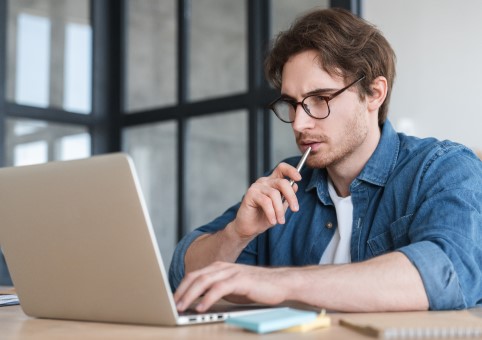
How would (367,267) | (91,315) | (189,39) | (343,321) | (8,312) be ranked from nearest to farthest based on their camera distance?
(343,321)
(91,315)
(367,267)
(8,312)
(189,39)

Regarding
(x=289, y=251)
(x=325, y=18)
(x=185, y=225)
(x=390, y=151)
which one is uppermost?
(x=325, y=18)

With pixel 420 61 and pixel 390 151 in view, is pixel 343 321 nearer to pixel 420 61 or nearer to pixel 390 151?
pixel 390 151

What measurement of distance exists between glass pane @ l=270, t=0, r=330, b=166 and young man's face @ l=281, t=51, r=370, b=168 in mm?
1699

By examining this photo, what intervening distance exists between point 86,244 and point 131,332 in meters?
0.16

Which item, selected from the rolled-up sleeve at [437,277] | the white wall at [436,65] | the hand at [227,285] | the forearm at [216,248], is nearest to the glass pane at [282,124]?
the white wall at [436,65]

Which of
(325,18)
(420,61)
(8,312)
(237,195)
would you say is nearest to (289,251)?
(325,18)

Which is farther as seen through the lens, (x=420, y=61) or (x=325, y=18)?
(x=420, y=61)

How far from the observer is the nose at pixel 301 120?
1742 millimetres

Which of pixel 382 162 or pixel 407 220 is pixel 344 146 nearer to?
pixel 382 162

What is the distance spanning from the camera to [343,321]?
3.23 ft

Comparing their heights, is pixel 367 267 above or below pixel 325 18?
below

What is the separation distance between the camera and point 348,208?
5.91 ft

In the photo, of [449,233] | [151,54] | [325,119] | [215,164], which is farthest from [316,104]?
[151,54]

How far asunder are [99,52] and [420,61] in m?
2.39
